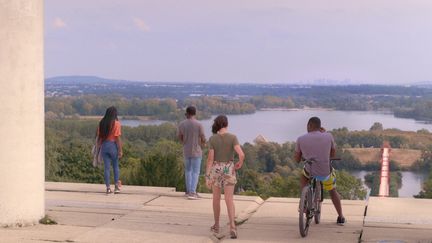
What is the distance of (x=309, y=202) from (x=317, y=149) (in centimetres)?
73

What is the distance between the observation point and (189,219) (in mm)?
11555

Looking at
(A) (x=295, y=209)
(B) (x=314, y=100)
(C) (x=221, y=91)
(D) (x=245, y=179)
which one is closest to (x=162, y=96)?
(C) (x=221, y=91)

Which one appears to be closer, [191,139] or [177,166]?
[191,139]

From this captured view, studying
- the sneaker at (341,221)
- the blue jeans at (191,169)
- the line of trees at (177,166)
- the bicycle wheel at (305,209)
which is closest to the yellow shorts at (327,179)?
the bicycle wheel at (305,209)

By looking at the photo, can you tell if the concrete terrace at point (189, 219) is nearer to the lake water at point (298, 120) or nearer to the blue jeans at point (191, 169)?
the blue jeans at point (191, 169)

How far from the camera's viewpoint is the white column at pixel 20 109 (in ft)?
33.8

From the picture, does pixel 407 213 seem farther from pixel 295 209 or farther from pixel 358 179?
pixel 358 179

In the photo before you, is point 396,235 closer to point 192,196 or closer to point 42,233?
point 192,196

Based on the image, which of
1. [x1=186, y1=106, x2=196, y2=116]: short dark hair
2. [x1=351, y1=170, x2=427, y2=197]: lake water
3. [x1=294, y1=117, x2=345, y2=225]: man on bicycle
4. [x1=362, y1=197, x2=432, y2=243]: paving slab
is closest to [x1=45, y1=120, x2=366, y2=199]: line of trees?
[x1=351, y1=170, x2=427, y2=197]: lake water

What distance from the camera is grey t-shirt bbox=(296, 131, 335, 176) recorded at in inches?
409

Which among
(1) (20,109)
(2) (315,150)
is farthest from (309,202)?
(1) (20,109)

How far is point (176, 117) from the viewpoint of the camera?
1752 inches

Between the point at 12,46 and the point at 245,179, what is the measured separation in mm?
21845

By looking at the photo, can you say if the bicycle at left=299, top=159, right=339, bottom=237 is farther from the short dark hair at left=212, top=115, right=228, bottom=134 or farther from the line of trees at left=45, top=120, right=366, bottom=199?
the line of trees at left=45, top=120, right=366, bottom=199
